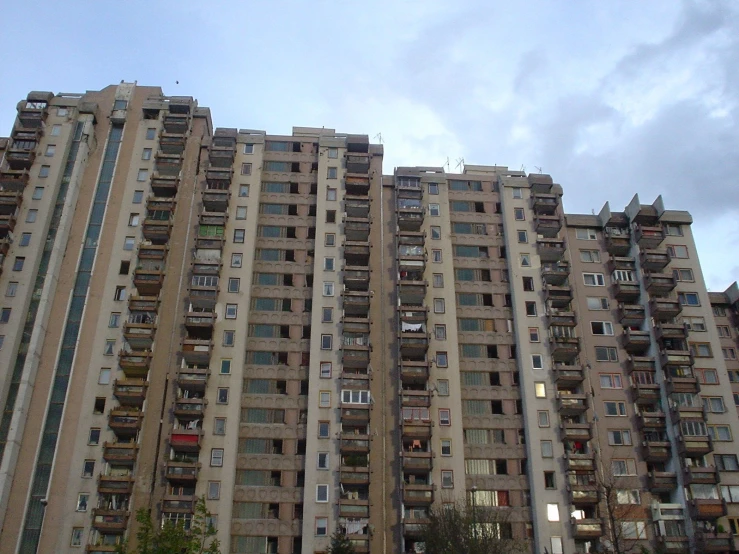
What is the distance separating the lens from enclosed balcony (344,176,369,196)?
7469 centimetres

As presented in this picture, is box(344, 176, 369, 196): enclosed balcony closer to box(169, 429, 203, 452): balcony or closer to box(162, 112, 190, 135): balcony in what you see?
box(162, 112, 190, 135): balcony

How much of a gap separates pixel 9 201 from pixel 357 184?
34530 millimetres

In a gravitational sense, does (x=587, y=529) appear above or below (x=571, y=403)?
below

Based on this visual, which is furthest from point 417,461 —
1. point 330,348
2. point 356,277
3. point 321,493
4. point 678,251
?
point 678,251

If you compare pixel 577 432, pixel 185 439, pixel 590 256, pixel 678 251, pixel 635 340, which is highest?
pixel 678 251

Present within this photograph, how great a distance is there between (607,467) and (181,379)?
38.7 metres

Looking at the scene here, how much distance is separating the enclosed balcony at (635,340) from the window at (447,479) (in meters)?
21.9

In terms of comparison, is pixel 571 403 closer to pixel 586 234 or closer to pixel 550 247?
pixel 550 247

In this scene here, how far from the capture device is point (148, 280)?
6738cm

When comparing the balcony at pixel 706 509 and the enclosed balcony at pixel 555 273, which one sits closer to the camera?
the balcony at pixel 706 509

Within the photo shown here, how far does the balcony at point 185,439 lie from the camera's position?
6050 cm

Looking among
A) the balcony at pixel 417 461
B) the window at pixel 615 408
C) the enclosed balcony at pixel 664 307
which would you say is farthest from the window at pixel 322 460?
the enclosed balcony at pixel 664 307

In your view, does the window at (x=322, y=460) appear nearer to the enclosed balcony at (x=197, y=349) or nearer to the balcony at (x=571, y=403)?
the enclosed balcony at (x=197, y=349)

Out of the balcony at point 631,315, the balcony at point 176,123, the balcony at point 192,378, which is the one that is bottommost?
the balcony at point 192,378
